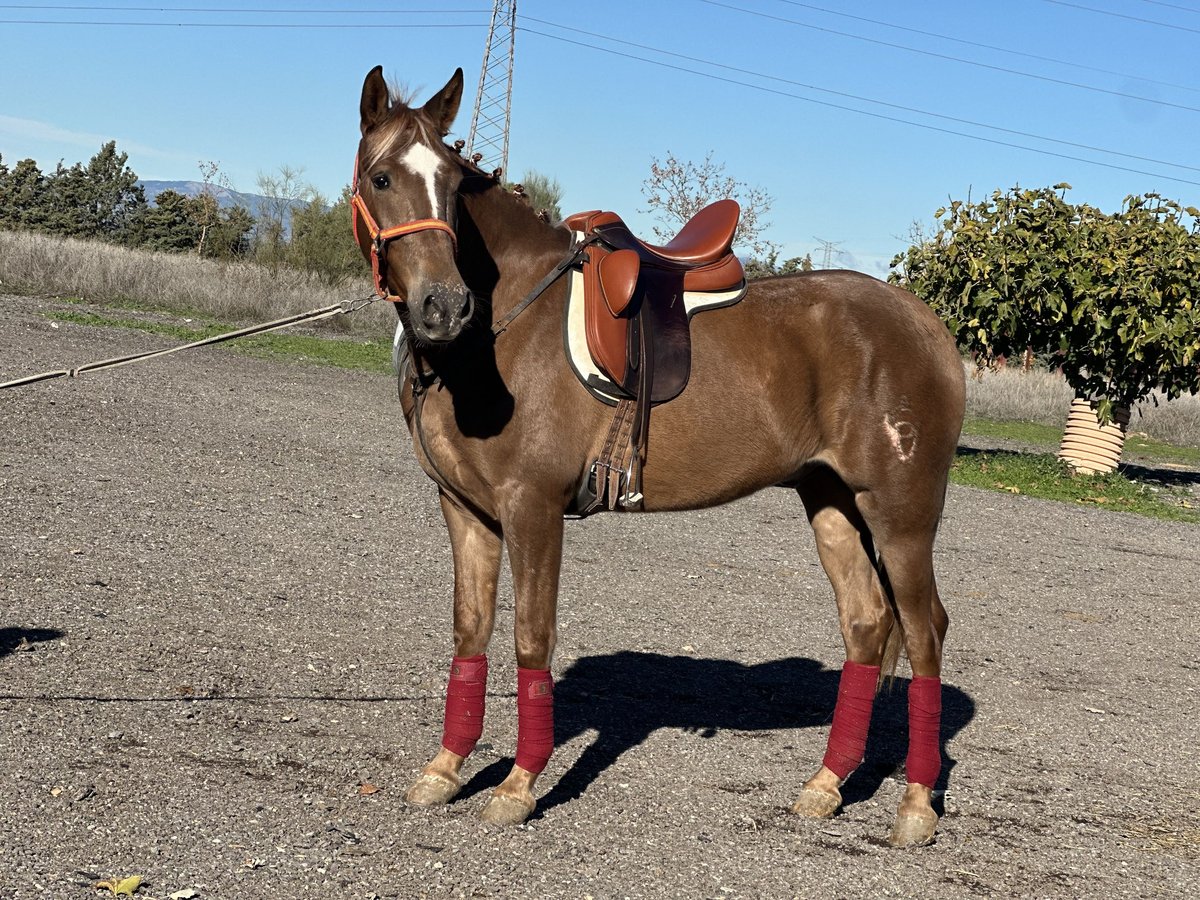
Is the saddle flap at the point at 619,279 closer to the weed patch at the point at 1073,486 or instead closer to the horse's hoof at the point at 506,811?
the horse's hoof at the point at 506,811

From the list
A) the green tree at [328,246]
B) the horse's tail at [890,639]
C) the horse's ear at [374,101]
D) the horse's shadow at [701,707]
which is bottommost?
the horse's shadow at [701,707]

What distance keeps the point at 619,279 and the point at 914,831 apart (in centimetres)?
244

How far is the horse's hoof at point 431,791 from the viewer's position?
4.60m

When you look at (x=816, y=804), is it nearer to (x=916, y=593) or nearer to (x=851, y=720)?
(x=851, y=720)

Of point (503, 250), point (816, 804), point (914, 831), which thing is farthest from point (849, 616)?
point (503, 250)

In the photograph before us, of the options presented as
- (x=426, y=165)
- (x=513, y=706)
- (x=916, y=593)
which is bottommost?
(x=513, y=706)

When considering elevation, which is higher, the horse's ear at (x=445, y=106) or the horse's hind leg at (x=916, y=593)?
the horse's ear at (x=445, y=106)

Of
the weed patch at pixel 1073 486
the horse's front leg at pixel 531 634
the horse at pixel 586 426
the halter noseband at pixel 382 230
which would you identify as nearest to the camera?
the halter noseband at pixel 382 230

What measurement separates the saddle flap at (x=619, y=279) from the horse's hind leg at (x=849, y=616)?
1.32 metres

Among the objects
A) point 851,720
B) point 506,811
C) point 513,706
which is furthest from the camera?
point 513,706

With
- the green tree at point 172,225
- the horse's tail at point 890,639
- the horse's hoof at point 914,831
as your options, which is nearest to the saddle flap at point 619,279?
the horse's tail at point 890,639

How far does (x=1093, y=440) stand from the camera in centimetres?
1714

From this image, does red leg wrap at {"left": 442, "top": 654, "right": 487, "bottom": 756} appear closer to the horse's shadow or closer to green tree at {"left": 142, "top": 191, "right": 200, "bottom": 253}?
the horse's shadow

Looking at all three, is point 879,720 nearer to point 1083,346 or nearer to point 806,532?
point 806,532
